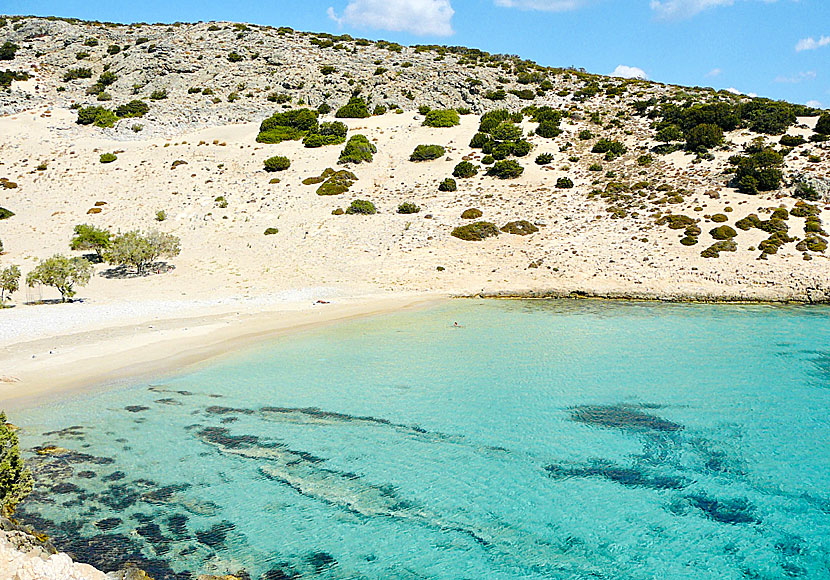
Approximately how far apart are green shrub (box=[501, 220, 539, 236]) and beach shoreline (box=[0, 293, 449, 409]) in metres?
14.5

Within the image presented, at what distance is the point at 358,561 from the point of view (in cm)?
878

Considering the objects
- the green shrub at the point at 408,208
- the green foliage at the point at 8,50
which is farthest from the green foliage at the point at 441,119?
the green foliage at the point at 8,50

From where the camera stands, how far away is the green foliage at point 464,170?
161 ft

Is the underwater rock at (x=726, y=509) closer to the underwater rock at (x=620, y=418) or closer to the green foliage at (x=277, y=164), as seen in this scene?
the underwater rock at (x=620, y=418)

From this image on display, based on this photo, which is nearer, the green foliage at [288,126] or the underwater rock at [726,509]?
the underwater rock at [726,509]

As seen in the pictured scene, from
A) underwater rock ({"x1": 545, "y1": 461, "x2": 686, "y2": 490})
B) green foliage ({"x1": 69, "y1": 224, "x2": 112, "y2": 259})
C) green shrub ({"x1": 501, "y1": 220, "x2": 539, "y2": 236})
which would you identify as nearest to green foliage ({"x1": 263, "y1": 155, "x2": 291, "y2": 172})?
green foliage ({"x1": 69, "y1": 224, "x2": 112, "y2": 259})

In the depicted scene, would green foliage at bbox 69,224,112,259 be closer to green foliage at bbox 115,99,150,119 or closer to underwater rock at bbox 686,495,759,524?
green foliage at bbox 115,99,150,119

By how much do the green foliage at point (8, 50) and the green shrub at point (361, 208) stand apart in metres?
59.0

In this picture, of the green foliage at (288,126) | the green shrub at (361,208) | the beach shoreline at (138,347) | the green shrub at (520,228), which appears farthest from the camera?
the green foliage at (288,126)

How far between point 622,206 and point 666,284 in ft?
40.6

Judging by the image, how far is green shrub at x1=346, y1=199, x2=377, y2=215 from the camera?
42906 millimetres

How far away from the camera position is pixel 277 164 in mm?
51094

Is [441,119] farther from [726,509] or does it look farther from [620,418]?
[726,509]

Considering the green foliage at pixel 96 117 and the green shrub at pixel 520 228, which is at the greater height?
the green foliage at pixel 96 117
